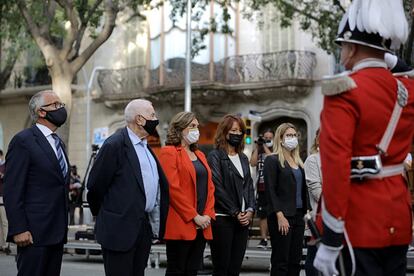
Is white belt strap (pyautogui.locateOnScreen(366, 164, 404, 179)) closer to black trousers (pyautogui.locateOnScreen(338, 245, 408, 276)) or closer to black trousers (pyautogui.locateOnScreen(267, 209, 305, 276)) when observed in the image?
black trousers (pyautogui.locateOnScreen(338, 245, 408, 276))

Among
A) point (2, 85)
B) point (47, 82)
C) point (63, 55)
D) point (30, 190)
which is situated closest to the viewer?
point (30, 190)

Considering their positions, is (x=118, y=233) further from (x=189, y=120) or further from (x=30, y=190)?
(x=189, y=120)

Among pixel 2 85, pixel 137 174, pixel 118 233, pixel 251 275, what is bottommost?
pixel 251 275

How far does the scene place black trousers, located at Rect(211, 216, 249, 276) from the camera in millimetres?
9086

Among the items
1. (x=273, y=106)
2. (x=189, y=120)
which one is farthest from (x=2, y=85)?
(x=189, y=120)

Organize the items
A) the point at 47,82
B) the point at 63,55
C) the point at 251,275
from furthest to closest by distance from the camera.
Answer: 1. the point at 47,82
2. the point at 63,55
3. the point at 251,275

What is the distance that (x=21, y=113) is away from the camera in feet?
123

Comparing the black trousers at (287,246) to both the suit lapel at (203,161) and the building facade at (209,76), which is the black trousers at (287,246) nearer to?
the suit lapel at (203,161)

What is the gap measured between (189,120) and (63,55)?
13.4 metres

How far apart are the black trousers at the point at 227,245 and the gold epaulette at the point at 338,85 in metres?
4.73

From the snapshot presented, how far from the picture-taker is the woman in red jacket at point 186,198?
336 inches

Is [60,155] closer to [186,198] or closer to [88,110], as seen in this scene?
[186,198]

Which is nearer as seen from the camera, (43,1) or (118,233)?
(118,233)

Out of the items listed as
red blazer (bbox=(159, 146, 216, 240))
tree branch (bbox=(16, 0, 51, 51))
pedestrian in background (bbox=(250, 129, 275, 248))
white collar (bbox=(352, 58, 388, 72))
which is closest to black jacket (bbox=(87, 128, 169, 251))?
red blazer (bbox=(159, 146, 216, 240))
